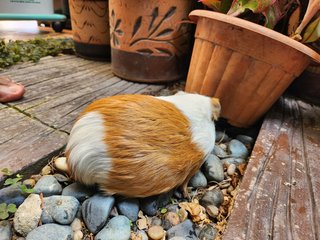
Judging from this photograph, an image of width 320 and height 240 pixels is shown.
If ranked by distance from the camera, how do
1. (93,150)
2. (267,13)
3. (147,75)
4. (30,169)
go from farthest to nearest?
1. (147,75)
2. (267,13)
3. (30,169)
4. (93,150)

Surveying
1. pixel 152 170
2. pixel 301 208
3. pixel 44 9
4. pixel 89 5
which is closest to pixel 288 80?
pixel 301 208

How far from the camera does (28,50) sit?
6.46 feet

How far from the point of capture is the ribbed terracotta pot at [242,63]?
97cm

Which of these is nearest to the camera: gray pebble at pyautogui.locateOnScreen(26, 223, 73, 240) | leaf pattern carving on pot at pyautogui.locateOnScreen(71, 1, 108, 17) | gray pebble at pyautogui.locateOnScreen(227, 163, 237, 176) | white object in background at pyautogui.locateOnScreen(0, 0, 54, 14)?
gray pebble at pyautogui.locateOnScreen(26, 223, 73, 240)

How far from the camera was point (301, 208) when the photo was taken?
0.71m

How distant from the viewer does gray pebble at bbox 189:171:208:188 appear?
85cm

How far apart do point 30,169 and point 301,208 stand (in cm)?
84

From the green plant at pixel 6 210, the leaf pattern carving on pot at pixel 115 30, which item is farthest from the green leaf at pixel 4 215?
the leaf pattern carving on pot at pixel 115 30

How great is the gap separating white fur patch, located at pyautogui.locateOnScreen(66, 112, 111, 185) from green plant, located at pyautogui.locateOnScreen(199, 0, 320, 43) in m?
0.80

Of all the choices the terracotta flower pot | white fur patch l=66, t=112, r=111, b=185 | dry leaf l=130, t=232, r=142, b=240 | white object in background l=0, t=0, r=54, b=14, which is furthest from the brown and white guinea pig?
white object in background l=0, t=0, r=54, b=14

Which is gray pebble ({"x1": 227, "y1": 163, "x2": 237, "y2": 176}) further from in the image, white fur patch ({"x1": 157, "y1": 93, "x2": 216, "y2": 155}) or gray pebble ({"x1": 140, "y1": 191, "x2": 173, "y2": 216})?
gray pebble ({"x1": 140, "y1": 191, "x2": 173, "y2": 216})

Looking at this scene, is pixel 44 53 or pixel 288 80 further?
pixel 44 53

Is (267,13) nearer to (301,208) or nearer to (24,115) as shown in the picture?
(301,208)

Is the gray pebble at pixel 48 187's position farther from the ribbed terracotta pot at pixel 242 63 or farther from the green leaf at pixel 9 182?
the ribbed terracotta pot at pixel 242 63
